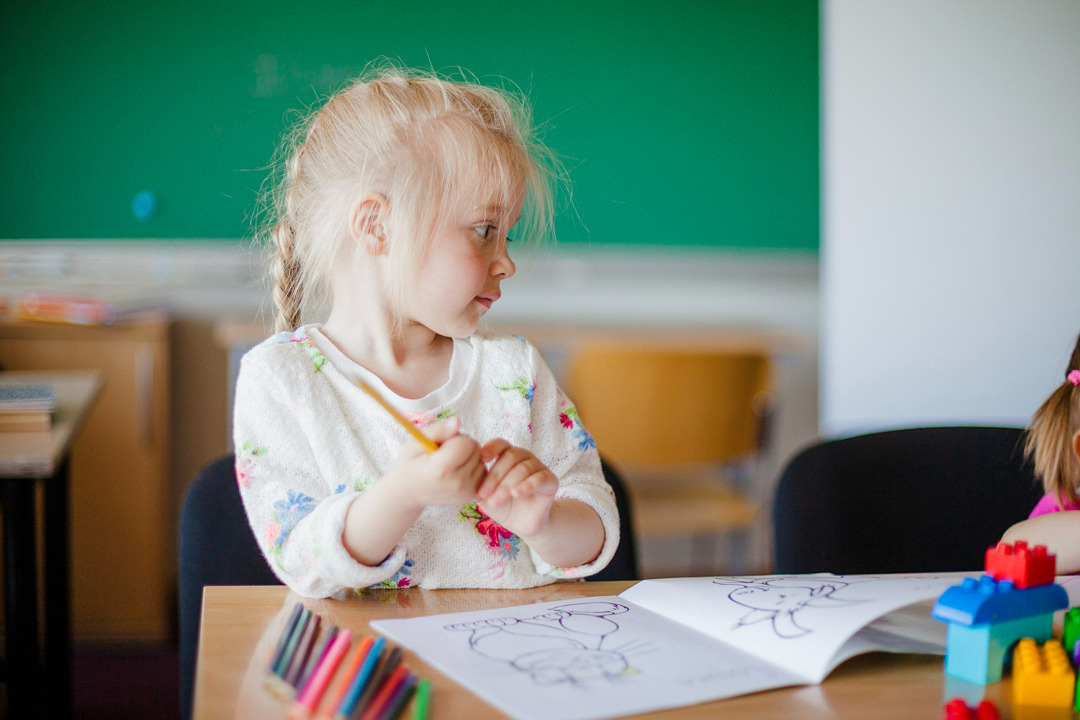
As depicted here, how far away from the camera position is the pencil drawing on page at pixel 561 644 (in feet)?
→ 1.97

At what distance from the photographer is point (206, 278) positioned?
113 inches

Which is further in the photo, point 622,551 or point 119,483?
point 119,483

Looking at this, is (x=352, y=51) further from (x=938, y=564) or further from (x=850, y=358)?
(x=938, y=564)

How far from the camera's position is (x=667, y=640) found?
67 cm

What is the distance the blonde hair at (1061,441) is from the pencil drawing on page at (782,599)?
46 cm

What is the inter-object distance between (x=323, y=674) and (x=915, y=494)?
872 mm

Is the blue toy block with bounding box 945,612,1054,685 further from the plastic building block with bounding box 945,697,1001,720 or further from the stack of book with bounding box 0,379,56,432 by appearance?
the stack of book with bounding box 0,379,56,432

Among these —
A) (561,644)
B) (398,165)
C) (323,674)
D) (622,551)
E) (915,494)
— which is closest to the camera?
(323,674)

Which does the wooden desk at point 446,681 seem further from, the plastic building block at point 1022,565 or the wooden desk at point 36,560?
the wooden desk at point 36,560

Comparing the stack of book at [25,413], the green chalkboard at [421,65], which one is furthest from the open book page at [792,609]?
the green chalkboard at [421,65]

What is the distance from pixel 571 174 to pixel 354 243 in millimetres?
2190

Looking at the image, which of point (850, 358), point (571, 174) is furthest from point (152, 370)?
point (850, 358)

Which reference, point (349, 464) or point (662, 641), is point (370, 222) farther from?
point (662, 641)

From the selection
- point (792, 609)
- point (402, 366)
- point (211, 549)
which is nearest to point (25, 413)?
point (211, 549)
